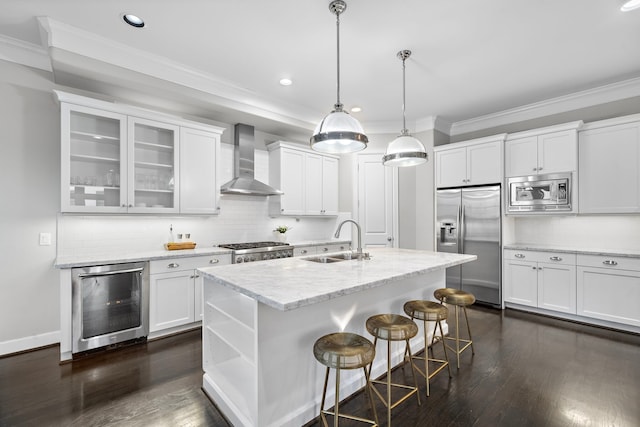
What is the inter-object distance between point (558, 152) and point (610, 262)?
148cm

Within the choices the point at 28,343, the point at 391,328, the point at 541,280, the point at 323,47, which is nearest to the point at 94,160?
the point at 28,343

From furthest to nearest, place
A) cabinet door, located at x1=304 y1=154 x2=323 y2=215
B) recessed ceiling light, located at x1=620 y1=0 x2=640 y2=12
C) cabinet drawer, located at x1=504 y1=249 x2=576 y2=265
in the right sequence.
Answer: cabinet door, located at x1=304 y1=154 x2=323 y2=215 → cabinet drawer, located at x1=504 y1=249 x2=576 y2=265 → recessed ceiling light, located at x1=620 y1=0 x2=640 y2=12

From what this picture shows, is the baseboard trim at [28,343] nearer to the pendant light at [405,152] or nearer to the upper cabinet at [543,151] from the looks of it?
the pendant light at [405,152]

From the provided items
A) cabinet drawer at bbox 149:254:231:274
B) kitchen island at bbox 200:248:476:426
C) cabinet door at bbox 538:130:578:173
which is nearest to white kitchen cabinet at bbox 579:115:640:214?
cabinet door at bbox 538:130:578:173

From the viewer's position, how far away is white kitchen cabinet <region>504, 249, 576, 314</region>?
3822 mm

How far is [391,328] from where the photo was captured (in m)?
1.96

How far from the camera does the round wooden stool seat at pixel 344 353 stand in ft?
5.38

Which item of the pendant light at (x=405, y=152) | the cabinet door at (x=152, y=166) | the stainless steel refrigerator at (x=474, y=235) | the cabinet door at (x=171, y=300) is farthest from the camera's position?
the stainless steel refrigerator at (x=474, y=235)

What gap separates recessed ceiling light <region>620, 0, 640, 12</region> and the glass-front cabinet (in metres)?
4.39

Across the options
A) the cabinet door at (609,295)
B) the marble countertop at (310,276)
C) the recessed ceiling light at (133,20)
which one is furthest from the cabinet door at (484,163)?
the recessed ceiling light at (133,20)

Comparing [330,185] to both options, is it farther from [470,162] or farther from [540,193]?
[540,193]

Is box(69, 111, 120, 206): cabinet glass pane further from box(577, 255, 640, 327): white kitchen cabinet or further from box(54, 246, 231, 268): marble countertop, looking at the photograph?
box(577, 255, 640, 327): white kitchen cabinet

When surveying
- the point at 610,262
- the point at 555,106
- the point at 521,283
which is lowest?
the point at 521,283

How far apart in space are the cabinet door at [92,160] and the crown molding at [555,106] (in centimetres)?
515
